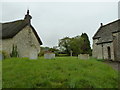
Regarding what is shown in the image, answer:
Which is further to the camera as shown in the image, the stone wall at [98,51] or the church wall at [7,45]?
the stone wall at [98,51]

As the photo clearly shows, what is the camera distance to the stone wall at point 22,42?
23547mm

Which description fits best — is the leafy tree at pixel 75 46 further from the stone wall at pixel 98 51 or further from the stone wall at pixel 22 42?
the stone wall at pixel 22 42

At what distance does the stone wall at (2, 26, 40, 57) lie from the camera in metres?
23.5

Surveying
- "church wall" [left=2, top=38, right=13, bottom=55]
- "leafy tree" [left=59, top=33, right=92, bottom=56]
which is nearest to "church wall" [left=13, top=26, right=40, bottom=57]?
"church wall" [left=2, top=38, right=13, bottom=55]

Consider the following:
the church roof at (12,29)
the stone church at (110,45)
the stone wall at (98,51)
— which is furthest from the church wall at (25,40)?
the stone church at (110,45)

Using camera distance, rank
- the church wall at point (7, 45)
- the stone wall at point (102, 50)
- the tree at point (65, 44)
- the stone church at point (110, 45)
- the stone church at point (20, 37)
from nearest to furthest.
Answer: the church wall at point (7, 45) < the stone church at point (20, 37) < the stone church at point (110, 45) < the stone wall at point (102, 50) < the tree at point (65, 44)

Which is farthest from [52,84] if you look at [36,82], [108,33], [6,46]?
[108,33]

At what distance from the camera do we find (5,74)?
780 centimetres

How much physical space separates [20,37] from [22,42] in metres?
0.96

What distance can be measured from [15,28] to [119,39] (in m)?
18.0

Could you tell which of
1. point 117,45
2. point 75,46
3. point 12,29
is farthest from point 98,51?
point 75,46

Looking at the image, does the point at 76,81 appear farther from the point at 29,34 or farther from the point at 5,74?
the point at 29,34

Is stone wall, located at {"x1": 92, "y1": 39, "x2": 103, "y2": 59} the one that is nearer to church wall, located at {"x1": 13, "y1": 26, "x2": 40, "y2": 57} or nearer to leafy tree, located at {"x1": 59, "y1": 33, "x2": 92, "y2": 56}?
church wall, located at {"x1": 13, "y1": 26, "x2": 40, "y2": 57}

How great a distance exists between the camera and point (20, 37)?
24594 millimetres
